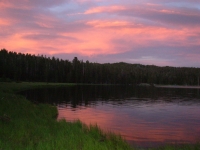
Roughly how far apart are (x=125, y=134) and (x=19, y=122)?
11889 millimetres

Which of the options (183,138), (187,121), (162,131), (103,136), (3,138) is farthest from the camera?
(187,121)

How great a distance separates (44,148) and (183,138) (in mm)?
17281

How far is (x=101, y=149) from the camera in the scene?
14.4m

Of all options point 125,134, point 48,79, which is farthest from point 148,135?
point 48,79

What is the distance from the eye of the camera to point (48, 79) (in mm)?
193375

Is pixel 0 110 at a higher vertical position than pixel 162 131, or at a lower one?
higher

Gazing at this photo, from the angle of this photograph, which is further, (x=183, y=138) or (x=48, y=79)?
(x=48, y=79)

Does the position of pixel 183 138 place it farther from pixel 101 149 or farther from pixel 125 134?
pixel 101 149

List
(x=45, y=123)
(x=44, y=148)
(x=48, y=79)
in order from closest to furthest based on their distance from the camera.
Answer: (x=44, y=148)
(x=45, y=123)
(x=48, y=79)

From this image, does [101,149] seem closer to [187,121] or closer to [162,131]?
[162,131]

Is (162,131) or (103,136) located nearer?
(103,136)

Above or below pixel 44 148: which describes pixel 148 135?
below

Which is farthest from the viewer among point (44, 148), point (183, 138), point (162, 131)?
point (162, 131)

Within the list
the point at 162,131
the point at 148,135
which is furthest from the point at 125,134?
the point at 162,131
